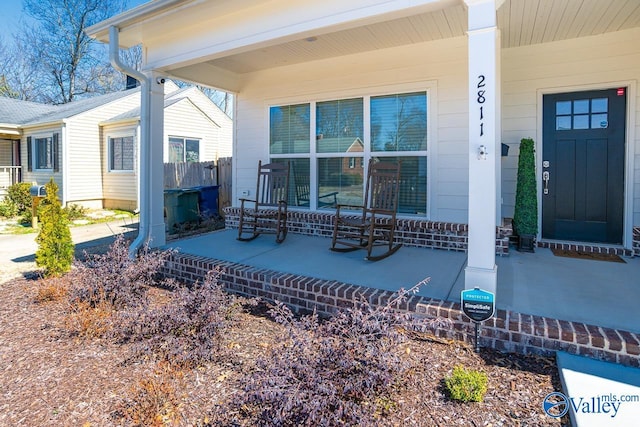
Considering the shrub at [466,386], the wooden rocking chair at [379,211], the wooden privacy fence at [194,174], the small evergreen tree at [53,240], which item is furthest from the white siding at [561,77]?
the wooden privacy fence at [194,174]

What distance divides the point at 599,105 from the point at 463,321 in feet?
10.9

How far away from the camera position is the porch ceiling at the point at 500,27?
3.54 meters

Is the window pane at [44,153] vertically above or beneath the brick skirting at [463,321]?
above

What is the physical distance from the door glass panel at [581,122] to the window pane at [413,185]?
1688 millimetres

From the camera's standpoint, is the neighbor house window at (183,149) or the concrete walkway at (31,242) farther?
the neighbor house window at (183,149)

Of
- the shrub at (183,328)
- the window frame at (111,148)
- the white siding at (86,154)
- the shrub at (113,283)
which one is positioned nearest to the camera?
the shrub at (183,328)

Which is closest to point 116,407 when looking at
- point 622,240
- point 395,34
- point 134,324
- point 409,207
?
point 134,324

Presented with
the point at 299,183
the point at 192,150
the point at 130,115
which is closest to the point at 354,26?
the point at 299,183

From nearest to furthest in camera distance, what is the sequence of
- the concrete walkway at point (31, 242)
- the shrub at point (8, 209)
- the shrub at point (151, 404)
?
the shrub at point (151, 404)
the concrete walkway at point (31, 242)
the shrub at point (8, 209)

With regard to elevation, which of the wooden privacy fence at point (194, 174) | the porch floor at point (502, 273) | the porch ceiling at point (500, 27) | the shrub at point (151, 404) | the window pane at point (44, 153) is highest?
the porch ceiling at point (500, 27)

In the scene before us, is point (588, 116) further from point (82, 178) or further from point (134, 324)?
point (82, 178)

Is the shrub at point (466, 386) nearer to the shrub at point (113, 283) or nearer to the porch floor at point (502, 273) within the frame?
the porch floor at point (502, 273)

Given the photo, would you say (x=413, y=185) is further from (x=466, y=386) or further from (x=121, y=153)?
(x=121, y=153)

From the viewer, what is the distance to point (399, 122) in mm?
4922
